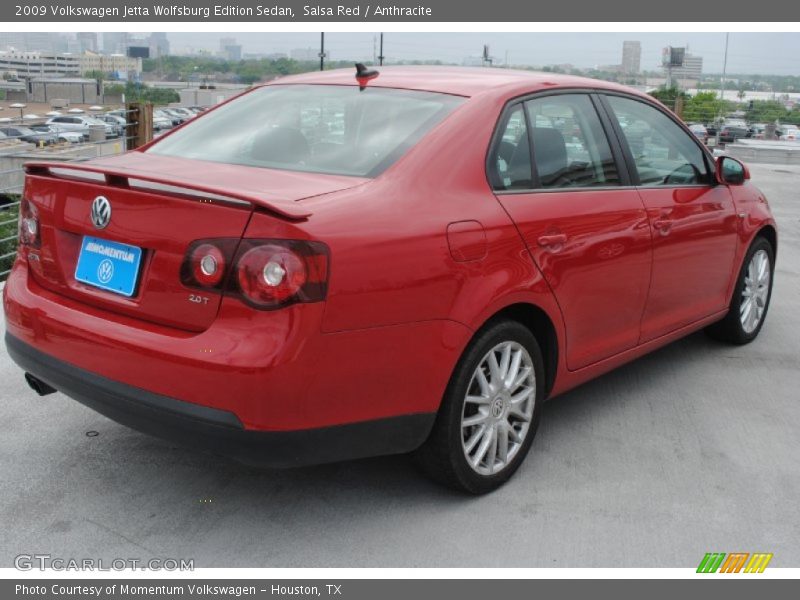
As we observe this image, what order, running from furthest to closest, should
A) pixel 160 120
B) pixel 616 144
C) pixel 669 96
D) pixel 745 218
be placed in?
pixel 160 120 < pixel 669 96 < pixel 745 218 < pixel 616 144

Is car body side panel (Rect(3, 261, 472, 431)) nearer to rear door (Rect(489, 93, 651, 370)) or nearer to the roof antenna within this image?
rear door (Rect(489, 93, 651, 370))

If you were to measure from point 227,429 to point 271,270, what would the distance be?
1.65 feet

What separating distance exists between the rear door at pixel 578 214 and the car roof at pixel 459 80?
78 mm

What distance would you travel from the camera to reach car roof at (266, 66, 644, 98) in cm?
379

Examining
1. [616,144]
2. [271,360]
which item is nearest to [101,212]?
[271,360]

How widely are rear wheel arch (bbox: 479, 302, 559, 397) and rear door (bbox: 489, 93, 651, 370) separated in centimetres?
9

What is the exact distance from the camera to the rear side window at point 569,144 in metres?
3.84

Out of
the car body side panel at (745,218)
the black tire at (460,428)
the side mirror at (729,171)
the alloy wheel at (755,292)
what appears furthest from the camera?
the alloy wheel at (755,292)

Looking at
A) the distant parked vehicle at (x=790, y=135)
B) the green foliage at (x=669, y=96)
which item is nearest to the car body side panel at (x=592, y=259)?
the green foliage at (x=669, y=96)

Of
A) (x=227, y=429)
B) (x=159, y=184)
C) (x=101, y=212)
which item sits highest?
(x=159, y=184)

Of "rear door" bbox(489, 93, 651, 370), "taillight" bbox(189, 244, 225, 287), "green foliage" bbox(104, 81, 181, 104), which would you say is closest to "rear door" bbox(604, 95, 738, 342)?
"rear door" bbox(489, 93, 651, 370)

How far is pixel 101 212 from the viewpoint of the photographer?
3.11 meters

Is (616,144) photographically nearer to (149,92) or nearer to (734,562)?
(734,562)

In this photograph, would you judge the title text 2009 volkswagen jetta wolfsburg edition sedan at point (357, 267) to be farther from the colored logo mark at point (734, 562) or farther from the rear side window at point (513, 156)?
the colored logo mark at point (734, 562)
